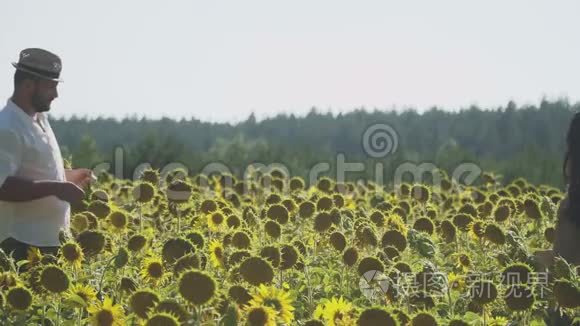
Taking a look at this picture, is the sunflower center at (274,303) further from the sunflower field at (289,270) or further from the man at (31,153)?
the man at (31,153)

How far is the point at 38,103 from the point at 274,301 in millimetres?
2135

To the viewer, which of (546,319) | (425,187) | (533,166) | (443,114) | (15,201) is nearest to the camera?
(546,319)

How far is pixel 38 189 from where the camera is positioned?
4.90 m

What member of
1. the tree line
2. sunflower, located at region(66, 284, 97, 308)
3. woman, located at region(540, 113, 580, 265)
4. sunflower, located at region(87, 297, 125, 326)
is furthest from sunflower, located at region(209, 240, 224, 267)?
the tree line

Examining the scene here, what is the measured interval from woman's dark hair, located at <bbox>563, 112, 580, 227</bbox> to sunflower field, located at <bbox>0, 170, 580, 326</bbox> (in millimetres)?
328

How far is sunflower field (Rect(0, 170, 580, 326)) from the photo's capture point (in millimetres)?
3652

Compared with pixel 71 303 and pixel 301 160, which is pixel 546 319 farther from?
pixel 301 160

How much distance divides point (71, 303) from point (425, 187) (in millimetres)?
4395

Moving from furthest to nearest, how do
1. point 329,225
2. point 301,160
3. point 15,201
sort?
1. point 301,160
2. point 329,225
3. point 15,201

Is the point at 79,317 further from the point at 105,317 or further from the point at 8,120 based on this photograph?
the point at 8,120

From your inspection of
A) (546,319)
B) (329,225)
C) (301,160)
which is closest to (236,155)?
(301,160)

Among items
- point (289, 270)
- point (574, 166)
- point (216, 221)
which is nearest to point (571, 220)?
point (574, 166)

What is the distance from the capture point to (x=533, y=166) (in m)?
24.2

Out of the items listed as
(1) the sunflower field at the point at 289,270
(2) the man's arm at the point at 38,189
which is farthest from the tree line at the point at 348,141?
(2) the man's arm at the point at 38,189
